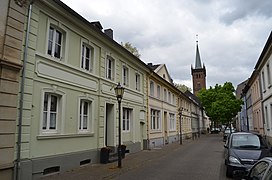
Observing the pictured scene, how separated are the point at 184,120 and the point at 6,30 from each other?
108ft

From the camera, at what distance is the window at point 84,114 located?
12242 mm

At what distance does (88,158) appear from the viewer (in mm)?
12461

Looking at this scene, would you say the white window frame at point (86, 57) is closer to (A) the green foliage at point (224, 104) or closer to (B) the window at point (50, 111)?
(B) the window at point (50, 111)

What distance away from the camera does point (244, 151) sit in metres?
9.48

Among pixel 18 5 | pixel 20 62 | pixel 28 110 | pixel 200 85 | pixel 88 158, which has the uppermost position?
pixel 200 85

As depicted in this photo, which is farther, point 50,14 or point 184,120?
point 184,120

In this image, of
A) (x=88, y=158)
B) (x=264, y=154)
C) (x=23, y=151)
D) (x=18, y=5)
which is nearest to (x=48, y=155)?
(x=23, y=151)

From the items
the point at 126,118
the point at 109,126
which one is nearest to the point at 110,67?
the point at 109,126

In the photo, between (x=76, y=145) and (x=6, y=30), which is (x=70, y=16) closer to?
(x=6, y=30)

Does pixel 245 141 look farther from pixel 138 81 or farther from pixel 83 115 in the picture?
pixel 138 81

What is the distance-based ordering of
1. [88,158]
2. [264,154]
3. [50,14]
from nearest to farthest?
1. [264,154]
2. [50,14]
3. [88,158]

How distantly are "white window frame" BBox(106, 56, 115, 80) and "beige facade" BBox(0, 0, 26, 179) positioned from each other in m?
6.70

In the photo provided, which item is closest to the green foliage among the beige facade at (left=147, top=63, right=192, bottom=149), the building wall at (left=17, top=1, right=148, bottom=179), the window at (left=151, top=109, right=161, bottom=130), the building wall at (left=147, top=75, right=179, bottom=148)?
the beige facade at (left=147, top=63, right=192, bottom=149)

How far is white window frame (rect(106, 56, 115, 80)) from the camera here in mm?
15078
